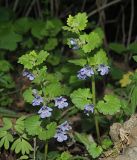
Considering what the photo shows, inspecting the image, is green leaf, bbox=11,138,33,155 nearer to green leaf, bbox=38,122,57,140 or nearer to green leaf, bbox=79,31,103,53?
green leaf, bbox=38,122,57,140

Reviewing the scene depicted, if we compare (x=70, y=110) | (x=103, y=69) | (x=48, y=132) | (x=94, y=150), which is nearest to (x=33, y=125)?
(x=48, y=132)

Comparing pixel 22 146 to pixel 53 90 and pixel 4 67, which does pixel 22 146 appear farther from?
pixel 4 67

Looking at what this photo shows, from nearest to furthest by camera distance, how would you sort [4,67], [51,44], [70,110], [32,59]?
1. [32,59]
2. [70,110]
3. [4,67]
4. [51,44]

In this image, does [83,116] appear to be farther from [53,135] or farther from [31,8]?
[31,8]

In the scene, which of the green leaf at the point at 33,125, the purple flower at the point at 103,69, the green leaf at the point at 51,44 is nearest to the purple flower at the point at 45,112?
the green leaf at the point at 33,125

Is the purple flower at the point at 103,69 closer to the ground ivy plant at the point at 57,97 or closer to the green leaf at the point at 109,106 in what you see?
the ground ivy plant at the point at 57,97

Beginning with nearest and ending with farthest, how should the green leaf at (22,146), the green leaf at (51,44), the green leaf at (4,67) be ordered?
the green leaf at (22,146) < the green leaf at (4,67) < the green leaf at (51,44)

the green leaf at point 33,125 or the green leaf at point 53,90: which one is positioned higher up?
the green leaf at point 53,90
